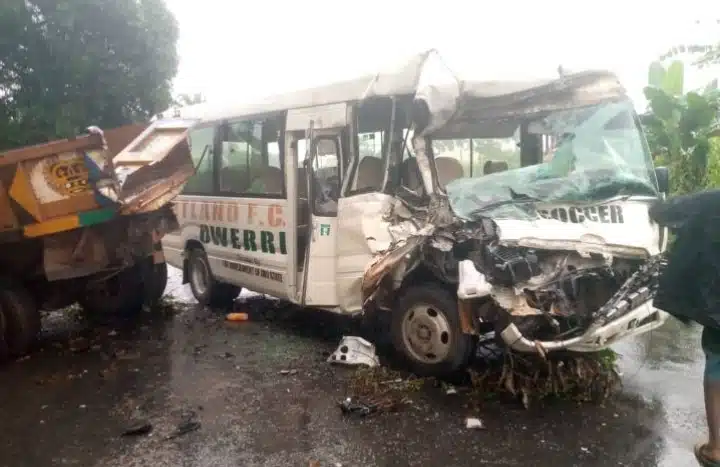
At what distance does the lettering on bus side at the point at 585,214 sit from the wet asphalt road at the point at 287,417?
4.66 feet

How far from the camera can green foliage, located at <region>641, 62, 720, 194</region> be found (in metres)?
10.3

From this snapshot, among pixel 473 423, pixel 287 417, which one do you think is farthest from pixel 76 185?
pixel 473 423

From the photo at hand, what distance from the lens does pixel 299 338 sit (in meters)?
7.10

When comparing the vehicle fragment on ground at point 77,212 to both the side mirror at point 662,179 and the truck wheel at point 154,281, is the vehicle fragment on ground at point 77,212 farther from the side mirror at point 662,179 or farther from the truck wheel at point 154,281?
the side mirror at point 662,179

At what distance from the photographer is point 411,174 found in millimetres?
6043

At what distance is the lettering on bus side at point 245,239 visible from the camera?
7016mm

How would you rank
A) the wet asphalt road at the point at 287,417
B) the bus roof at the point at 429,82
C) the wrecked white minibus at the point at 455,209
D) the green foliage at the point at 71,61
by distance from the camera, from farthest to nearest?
the green foliage at the point at 71,61, the bus roof at the point at 429,82, the wrecked white minibus at the point at 455,209, the wet asphalt road at the point at 287,417

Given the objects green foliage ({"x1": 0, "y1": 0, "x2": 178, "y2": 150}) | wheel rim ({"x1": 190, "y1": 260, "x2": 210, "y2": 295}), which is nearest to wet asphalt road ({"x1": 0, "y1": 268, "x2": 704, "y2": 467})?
wheel rim ({"x1": 190, "y1": 260, "x2": 210, "y2": 295})

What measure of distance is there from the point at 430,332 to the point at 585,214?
5.07 ft

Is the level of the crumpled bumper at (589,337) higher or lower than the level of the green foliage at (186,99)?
lower

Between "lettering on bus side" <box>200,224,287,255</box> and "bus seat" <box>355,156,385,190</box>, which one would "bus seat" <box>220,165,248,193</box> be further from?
"bus seat" <box>355,156,385,190</box>

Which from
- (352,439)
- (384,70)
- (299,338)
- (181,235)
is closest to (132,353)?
(299,338)

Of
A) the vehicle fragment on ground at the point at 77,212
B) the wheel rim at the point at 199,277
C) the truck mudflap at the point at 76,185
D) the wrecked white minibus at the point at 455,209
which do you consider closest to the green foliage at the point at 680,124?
the wrecked white minibus at the point at 455,209

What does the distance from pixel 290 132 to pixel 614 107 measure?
3.16 m
